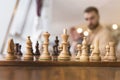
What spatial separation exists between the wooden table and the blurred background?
126 cm

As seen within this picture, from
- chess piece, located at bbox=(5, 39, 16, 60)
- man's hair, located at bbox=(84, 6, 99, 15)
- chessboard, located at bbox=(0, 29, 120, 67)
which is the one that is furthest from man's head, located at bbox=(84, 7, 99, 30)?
chess piece, located at bbox=(5, 39, 16, 60)

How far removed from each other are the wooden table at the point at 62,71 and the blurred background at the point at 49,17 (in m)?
1.26

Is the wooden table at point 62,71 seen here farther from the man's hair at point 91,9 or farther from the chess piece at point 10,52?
the man's hair at point 91,9

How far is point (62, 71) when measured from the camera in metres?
0.89

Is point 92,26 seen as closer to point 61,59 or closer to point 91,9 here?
point 91,9

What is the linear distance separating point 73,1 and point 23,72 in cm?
147

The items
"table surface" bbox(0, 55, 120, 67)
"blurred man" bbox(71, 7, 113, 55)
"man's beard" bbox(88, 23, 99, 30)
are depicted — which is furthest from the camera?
"man's beard" bbox(88, 23, 99, 30)

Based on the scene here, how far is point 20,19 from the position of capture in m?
2.37

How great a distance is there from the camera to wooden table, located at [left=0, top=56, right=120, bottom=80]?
2.89ft

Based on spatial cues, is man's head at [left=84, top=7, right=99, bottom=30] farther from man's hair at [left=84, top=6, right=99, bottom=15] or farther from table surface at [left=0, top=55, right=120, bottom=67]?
table surface at [left=0, top=55, right=120, bottom=67]

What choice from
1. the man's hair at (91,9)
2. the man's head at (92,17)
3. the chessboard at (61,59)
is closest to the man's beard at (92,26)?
the man's head at (92,17)

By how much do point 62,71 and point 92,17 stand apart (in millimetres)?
1348

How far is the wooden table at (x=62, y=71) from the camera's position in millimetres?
882

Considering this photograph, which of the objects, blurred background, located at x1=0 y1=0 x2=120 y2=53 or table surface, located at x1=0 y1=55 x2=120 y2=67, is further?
blurred background, located at x1=0 y1=0 x2=120 y2=53
